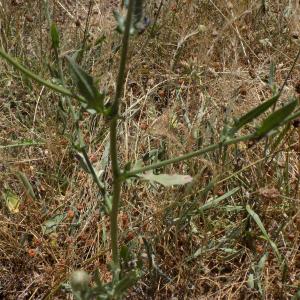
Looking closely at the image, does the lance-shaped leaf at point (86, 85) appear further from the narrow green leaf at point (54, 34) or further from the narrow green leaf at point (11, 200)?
the narrow green leaf at point (11, 200)

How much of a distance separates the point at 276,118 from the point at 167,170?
0.89 meters

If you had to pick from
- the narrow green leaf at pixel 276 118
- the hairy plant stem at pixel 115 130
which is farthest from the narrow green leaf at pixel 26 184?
the narrow green leaf at pixel 276 118

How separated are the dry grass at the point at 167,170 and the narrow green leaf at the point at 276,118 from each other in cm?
49

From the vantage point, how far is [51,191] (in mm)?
2271

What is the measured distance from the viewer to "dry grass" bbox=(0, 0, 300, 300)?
2.03m

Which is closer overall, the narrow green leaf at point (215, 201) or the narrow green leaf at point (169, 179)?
the narrow green leaf at point (169, 179)

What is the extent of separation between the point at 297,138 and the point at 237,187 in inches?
13.7

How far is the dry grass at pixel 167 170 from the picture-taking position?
2031 millimetres

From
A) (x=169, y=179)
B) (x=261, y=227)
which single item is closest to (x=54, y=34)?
(x=169, y=179)

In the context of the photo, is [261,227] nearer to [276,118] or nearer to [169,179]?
[169,179]

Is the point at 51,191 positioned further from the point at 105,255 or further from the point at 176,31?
the point at 176,31

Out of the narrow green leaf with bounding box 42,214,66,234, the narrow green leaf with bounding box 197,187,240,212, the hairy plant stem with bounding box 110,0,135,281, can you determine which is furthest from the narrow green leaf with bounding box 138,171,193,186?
the narrow green leaf with bounding box 42,214,66,234

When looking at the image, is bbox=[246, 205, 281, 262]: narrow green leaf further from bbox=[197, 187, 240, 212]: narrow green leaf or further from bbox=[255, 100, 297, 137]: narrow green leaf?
bbox=[255, 100, 297, 137]: narrow green leaf

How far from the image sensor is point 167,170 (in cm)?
219
